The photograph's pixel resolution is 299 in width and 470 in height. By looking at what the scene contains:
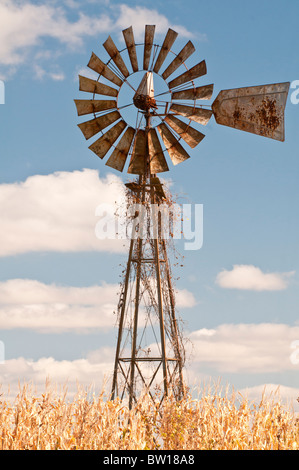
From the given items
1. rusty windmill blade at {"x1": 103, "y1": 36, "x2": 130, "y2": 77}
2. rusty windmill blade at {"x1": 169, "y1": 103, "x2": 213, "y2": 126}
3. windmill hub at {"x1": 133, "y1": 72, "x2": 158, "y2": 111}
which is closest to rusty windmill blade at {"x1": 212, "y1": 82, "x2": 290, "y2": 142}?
rusty windmill blade at {"x1": 169, "y1": 103, "x2": 213, "y2": 126}

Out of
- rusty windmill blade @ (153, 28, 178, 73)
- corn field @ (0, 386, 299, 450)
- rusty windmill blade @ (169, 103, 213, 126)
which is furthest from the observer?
rusty windmill blade @ (153, 28, 178, 73)

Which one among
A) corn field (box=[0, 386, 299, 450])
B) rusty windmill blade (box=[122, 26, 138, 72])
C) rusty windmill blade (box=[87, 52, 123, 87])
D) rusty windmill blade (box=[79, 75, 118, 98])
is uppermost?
rusty windmill blade (box=[122, 26, 138, 72])

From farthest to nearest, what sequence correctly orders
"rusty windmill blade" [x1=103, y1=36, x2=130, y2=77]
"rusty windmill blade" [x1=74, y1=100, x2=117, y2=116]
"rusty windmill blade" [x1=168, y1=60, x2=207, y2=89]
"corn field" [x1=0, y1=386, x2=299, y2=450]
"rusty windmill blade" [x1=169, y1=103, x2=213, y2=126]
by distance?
"rusty windmill blade" [x1=74, y1=100, x2=117, y2=116] → "rusty windmill blade" [x1=103, y1=36, x2=130, y2=77] → "rusty windmill blade" [x1=168, y1=60, x2=207, y2=89] → "rusty windmill blade" [x1=169, y1=103, x2=213, y2=126] → "corn field" [x1=0, y1=386, x2=299, y2=450]

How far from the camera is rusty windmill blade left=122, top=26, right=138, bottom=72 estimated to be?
13.2m

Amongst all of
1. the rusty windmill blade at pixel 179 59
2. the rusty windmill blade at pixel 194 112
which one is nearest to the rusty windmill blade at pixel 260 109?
the rusty windmill blade at pixel 194 112

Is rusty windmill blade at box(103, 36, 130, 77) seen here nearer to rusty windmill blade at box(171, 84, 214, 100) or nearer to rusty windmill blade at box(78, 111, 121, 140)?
rusty windmill blade at box(78, 111, 121, 140)

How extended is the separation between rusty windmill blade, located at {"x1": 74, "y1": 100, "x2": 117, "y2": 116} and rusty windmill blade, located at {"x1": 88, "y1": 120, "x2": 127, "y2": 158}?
0.49 meters

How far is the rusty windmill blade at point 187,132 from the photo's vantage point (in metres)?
13.1

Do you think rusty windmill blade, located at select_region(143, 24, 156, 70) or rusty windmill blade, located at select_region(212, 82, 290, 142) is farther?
rusty windmill blade, located at select_region(143, 24, 156, 70)

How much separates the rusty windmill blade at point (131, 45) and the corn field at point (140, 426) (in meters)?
7.44

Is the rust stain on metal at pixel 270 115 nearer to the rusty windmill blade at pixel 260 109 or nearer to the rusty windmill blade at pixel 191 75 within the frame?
the rusty windmill blade at pixel 260 109

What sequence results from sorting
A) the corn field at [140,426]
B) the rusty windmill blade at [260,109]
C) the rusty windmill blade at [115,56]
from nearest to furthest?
the corn field at [140,426], the rusty windmill blade at [260,109], the rusty windmill blade at [115,56]

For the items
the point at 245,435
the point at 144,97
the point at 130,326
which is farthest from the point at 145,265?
the point at 245,435
